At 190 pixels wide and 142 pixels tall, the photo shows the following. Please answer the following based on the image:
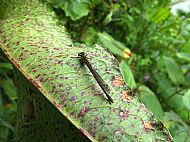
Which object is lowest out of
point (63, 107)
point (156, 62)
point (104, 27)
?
point (156, 62)

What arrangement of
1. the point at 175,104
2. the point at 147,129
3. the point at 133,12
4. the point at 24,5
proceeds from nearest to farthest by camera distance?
the point at 147,129 < the point at 24,5 < the point at 175,104 < the point at 133,12

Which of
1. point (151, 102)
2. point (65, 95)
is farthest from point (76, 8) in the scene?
point (65, 95)

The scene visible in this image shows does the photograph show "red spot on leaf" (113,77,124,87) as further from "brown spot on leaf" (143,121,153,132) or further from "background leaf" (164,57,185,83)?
"background leaf" (164,57,185,83)

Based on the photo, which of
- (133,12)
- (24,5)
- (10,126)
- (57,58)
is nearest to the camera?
(57,58)

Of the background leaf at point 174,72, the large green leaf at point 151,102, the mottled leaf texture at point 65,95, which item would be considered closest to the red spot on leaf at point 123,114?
the mottled leaf texture at point 65,95

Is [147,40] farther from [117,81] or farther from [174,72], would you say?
[117,81]

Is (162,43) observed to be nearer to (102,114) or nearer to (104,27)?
(104,27)

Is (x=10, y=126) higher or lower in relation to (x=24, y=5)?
lower

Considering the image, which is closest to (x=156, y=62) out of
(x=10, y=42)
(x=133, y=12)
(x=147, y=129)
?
(x=133, y=12)
